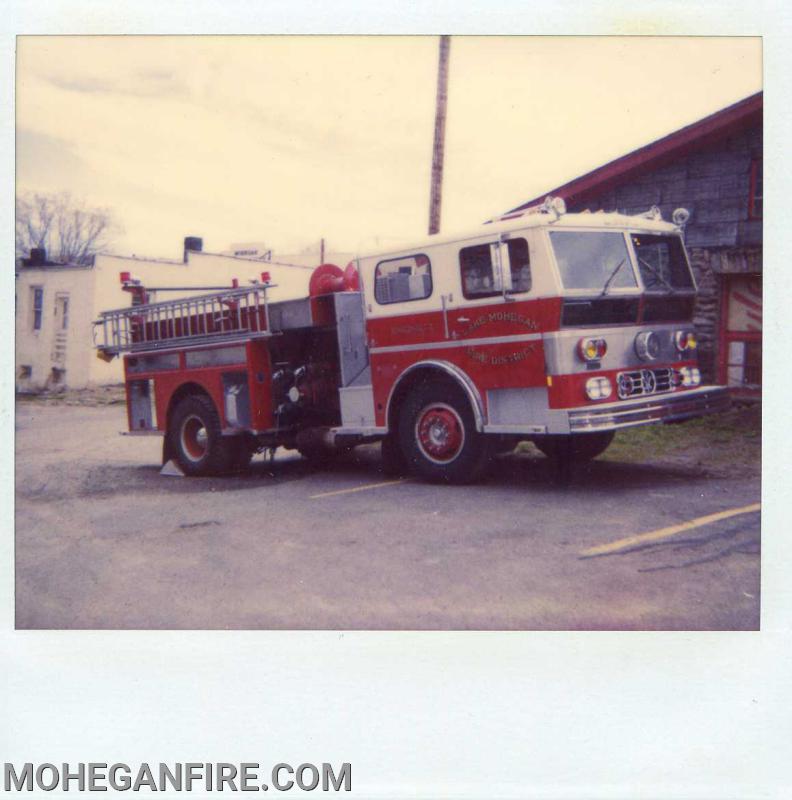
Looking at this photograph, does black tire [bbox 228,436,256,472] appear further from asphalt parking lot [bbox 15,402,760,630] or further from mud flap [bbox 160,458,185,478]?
asphalt parking lot [bbox 15,402,760,630]

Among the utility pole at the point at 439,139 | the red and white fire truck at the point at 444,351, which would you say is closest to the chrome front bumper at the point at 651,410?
the red and white fire truck at the point at 444,351

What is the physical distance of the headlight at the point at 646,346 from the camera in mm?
6586

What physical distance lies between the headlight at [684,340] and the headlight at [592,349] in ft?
→ 3.03

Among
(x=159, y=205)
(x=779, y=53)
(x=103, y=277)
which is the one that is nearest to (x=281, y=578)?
(x=159, y=205)

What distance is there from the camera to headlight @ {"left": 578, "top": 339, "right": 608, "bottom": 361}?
247 inches

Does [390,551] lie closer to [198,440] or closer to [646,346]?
[646,346]

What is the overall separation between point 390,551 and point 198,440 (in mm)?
4045

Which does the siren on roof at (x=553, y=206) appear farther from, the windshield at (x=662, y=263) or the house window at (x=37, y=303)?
the house window at (x=37, y=303)

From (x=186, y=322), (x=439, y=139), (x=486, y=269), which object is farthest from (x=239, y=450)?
(x=439, y=139)

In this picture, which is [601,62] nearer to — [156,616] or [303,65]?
[303,65]

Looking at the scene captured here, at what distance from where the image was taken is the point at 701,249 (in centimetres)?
964

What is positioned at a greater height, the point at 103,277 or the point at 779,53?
the point at 779,53

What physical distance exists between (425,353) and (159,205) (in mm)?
2517

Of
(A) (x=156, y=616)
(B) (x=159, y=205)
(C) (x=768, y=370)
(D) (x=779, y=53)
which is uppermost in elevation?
(D) (x=779, y=53)
